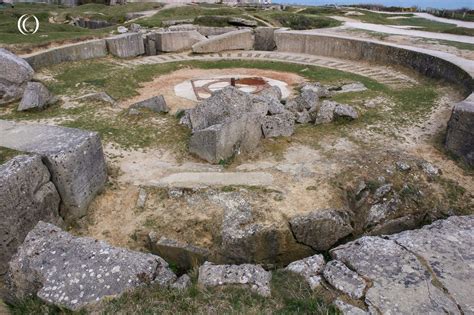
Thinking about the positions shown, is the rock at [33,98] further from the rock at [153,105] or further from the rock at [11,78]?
the rock at [153,105]

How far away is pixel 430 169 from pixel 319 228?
9.95 ft

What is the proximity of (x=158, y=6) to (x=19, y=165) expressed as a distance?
32.5 metres

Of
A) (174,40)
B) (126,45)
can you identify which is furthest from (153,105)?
(174,40)

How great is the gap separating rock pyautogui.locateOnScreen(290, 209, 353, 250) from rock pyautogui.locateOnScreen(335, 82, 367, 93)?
7.08 m

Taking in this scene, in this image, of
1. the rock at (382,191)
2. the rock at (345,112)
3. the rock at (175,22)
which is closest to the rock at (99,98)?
the rock at (345,112)

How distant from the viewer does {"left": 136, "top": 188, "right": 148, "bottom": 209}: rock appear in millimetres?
6438

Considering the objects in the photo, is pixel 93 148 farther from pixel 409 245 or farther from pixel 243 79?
pixel 243 79

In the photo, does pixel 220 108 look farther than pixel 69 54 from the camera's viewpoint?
No

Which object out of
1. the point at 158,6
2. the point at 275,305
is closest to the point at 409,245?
the point at 275,305

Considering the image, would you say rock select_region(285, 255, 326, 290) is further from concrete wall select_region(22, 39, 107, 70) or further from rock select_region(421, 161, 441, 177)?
concrete wall select_region(22, 39, 107, 70)

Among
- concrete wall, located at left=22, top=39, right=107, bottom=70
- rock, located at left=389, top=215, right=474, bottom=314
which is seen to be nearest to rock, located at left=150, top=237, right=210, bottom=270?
rock, located at left=389, top=215, right=474, bottom=314

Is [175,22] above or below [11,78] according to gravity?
above

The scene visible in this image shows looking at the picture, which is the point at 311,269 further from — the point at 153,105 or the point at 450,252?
the point at 153,105

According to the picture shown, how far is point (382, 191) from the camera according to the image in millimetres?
6828
